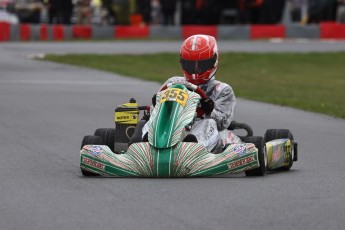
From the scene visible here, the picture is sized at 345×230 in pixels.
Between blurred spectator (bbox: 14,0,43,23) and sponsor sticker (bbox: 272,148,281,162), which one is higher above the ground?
sponsor sticker (bbox: 272,148,281,162)

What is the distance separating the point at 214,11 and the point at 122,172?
25.9 meters

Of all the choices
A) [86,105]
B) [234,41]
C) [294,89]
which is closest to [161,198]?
[86,105]

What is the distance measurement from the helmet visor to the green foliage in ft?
21.4

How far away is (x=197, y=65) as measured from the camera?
9266 millimetres

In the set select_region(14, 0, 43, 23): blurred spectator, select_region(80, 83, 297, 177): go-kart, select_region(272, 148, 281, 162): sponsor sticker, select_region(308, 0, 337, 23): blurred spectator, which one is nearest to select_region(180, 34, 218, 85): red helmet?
select_region(80, 83, 297, 177): go-kart

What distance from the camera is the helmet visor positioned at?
30.4 ft

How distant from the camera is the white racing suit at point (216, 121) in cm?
882

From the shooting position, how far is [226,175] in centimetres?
877

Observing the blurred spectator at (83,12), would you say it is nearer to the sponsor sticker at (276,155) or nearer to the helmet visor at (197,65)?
the helmet visor at (197,65)

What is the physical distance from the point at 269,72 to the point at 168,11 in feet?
39.7

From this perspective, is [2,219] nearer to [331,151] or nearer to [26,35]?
[331,151]

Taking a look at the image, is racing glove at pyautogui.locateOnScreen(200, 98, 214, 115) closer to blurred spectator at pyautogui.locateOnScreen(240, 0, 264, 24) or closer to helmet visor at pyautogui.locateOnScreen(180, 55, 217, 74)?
helmet visor at pyautogui.locateOnScreen(180, 55, 217, 74)

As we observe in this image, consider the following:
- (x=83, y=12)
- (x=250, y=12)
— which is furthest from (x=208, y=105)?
(x=83, y=12)

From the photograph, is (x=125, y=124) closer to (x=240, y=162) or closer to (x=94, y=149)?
(x=94, y=149)
